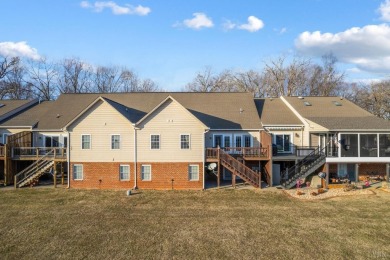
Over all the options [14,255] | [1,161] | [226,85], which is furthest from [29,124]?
[226,85]

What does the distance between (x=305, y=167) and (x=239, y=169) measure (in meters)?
5.25

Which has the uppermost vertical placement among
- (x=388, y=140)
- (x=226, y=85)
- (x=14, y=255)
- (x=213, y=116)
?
(x=226, y=85)

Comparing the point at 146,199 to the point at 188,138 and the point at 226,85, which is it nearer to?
the point at 188,138

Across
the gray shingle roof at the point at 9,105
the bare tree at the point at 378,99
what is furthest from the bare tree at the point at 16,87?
the bare tree at the point at 378,99

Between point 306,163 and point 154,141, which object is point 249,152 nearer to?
point 306,163

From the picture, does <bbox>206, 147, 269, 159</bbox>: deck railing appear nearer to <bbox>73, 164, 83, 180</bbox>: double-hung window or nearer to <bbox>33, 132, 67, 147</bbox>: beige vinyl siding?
<bbox>73, 164, 83, 180</bbox>: double-hung window

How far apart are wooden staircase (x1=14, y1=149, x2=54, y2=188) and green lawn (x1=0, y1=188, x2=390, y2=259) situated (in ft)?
8.14

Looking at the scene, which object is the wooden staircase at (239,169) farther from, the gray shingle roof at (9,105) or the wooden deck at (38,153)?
the gray shingle roof at (9,105)

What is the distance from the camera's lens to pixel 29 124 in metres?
28.8

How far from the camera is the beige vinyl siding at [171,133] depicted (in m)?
24.4

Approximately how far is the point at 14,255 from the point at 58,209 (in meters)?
6.64

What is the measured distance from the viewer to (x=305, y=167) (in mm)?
24875

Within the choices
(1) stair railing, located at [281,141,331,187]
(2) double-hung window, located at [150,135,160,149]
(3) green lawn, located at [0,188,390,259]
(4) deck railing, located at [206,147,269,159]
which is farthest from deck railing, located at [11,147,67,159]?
(1) stair railing, located at [281,141,331,187]

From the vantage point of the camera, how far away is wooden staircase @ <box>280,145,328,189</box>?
955 inches
